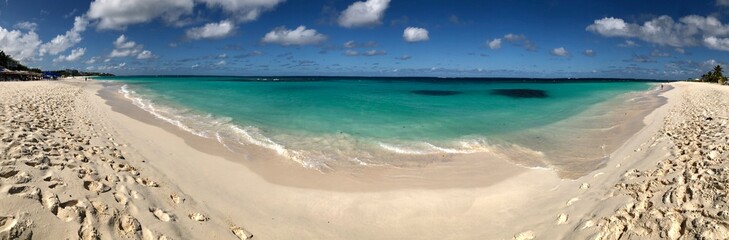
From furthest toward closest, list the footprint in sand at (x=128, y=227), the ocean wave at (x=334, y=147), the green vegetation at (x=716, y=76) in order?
1. the green vegetation at (x=716, y=76)
2. the ocean wave at (x=334, y=147)
3. the footprint in sand at (x=128, y=227)

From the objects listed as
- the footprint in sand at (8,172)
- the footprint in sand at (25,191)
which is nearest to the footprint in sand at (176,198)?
the footprint in sand at (25,191)

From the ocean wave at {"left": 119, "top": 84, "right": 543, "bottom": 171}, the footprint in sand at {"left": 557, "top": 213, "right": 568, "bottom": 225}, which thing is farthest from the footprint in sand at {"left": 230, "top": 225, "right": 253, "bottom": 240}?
the footprint in sand at {"left": 557, "top": 213, "right": 568, "bottom": 225}

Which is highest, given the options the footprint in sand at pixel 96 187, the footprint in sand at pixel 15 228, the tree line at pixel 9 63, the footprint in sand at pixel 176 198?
the tree line at pixel 9 63

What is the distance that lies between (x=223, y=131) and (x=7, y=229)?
10.5 metres

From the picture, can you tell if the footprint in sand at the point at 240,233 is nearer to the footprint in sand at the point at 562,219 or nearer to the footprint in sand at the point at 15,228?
the footprint in sand at the point at 15,228

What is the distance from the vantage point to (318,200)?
6910 mm

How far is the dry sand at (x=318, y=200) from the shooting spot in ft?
13.7

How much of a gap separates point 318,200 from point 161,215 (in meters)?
2.78

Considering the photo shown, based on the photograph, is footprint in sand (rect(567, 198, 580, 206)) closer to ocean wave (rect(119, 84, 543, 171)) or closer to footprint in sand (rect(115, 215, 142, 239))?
ocean wave (rect(119, 84, 543, 171))

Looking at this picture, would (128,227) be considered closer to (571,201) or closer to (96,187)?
(96,187)

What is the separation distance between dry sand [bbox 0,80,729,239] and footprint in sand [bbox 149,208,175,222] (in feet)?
0.05

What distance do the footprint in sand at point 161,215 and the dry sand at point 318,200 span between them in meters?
0.02

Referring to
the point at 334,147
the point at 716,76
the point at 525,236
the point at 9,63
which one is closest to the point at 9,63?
the point at 9,63

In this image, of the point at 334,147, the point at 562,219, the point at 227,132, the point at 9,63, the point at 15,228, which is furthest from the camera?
the point at 9,63
